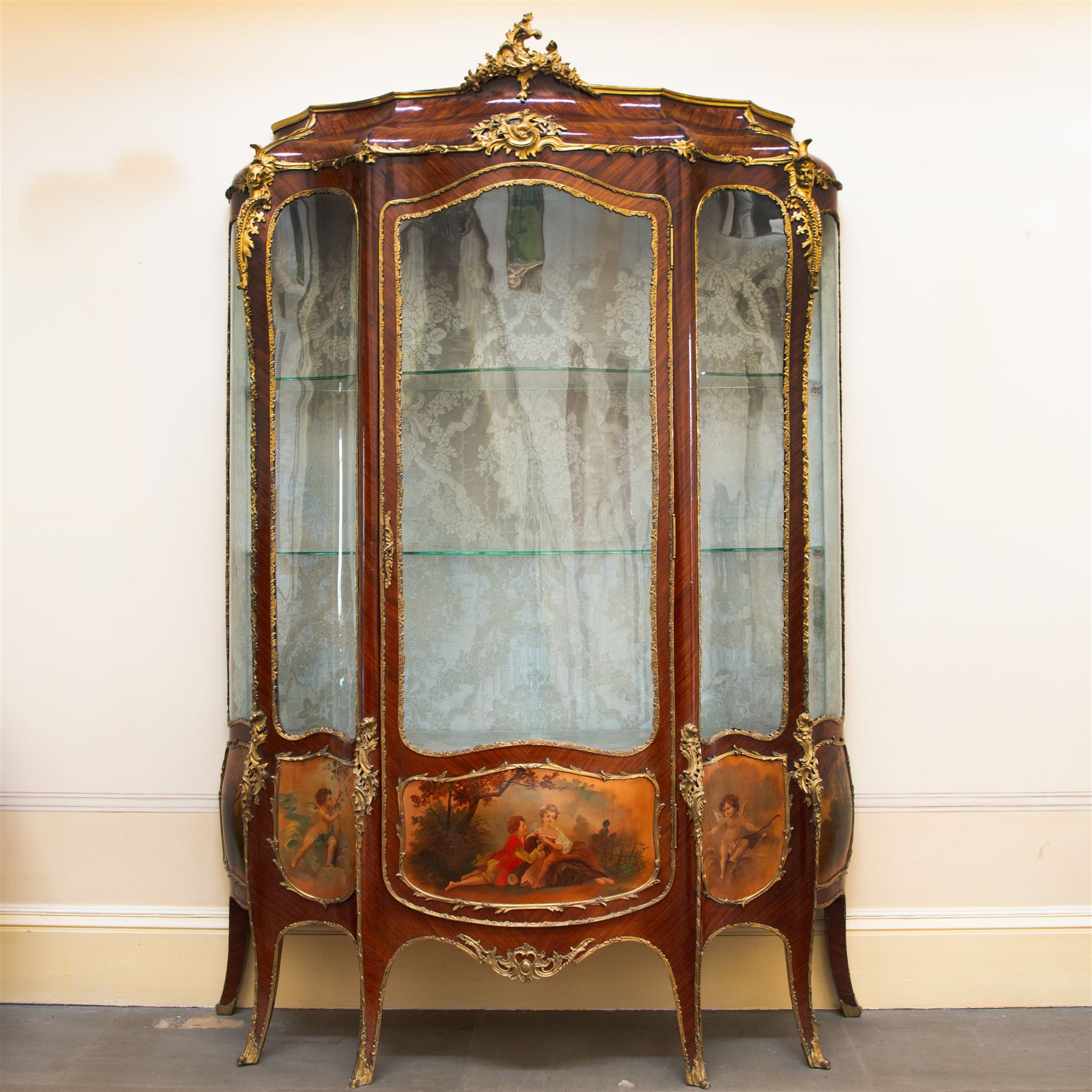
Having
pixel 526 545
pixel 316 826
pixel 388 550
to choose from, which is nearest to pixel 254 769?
pixel 316 826

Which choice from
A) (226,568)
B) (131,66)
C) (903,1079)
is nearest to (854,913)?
(903,1079)

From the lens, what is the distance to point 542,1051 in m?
2.67

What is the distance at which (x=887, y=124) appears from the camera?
2.97m

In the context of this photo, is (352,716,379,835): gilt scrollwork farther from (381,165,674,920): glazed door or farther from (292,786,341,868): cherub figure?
(292,786,341,868): cherub figure

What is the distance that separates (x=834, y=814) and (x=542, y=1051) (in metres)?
1.00

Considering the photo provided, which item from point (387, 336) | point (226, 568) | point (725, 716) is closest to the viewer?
point (387, 336)

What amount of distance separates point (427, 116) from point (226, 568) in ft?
4.43

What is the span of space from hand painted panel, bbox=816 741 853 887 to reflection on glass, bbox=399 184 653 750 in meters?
0.61

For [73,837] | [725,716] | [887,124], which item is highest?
[887,124]

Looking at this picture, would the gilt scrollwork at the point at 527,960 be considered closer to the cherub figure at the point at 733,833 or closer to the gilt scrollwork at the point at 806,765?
the cherub figure at the point at 733,833

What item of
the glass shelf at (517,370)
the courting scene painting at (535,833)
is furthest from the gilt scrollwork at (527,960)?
the glass shelf at (517,370)

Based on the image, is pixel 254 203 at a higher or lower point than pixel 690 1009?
higher

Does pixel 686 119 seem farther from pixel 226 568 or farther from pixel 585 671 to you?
pixel 226 568

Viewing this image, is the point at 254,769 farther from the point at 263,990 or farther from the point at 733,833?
the point at 733,833
